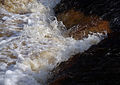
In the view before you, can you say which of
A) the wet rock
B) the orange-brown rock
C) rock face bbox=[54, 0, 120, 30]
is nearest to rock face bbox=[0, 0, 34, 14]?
rock face bbox=[54, 0, 120, 30]

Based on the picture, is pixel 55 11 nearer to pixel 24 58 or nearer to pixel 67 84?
pixel 24 58

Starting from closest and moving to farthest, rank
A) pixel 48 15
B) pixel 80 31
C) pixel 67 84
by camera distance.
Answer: pixel 67 84
pixel 80 31
pixel 48 15

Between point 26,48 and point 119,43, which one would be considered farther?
point 26,48

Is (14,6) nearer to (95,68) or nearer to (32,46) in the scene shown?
(32,46)

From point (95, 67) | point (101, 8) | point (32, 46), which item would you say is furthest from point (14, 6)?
point (95, 67)

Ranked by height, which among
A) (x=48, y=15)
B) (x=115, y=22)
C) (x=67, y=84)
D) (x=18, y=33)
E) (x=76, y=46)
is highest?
(x=48, y=15)

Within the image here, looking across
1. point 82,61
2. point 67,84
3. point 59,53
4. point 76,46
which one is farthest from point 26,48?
point 67,84

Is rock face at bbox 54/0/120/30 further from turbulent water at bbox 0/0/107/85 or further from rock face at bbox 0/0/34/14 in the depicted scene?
rock face at bbox 0/0/34/14
